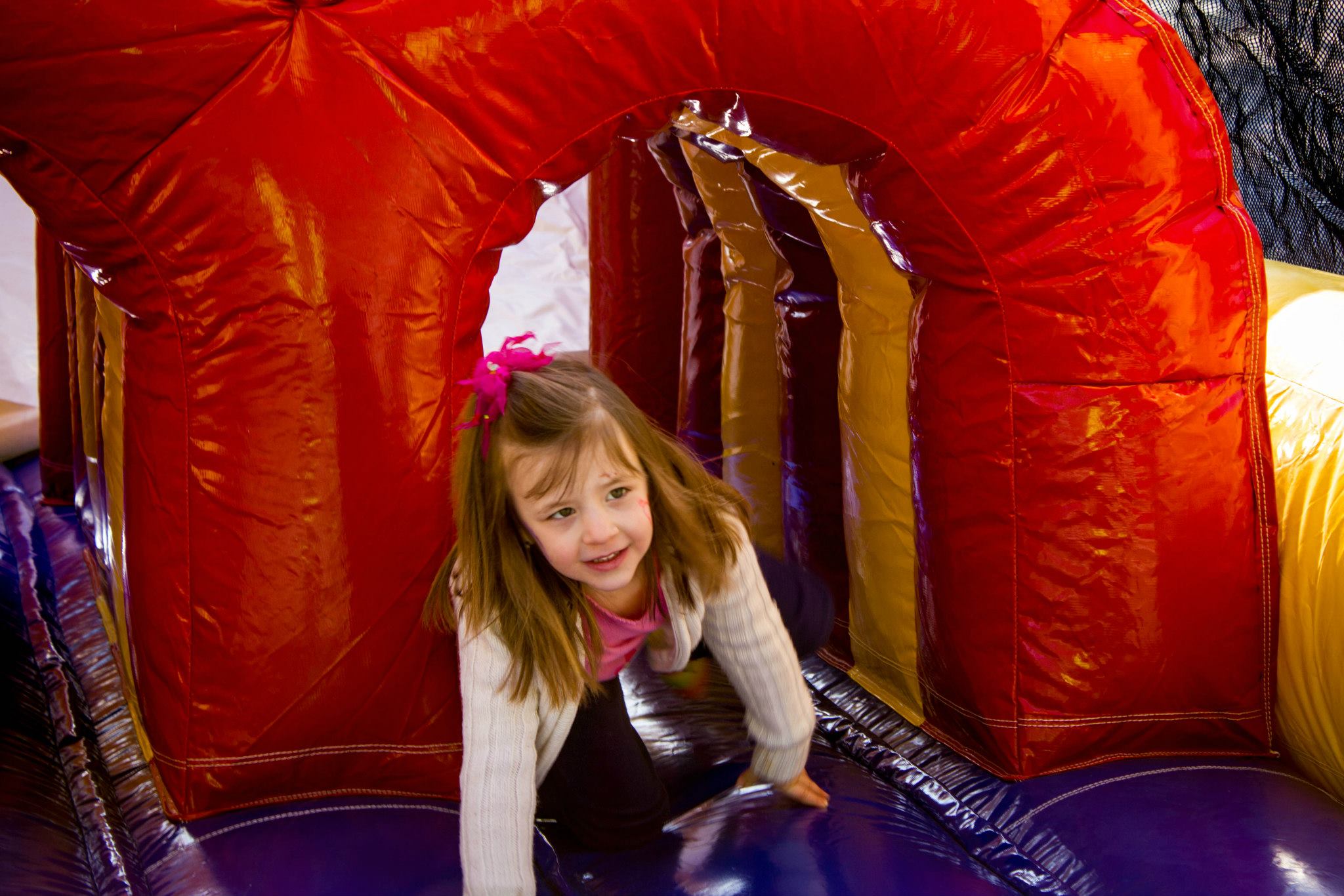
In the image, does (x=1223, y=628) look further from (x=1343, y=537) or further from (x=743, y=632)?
(x=743, y=632)

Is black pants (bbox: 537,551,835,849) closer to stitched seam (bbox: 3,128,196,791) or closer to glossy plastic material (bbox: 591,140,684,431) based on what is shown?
stitched seam (bbox: 3,128,196,791)

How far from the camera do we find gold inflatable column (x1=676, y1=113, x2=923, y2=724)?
4.78 feet

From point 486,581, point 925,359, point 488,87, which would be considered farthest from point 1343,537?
point 488,87

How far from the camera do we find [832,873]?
3.70ft

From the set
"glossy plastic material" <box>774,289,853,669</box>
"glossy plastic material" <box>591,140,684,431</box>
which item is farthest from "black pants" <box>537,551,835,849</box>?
"glossy plastic material" <box>591,140,684,431</box>

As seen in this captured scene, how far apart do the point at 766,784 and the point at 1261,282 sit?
30.6 inches

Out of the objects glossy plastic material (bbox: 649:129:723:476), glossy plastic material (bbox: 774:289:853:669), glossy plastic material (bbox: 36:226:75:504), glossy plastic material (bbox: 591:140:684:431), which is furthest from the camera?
glossy plastic material (bbox: 36:226:75:504)

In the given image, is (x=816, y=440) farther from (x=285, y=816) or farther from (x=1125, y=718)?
(x=285, y=816)

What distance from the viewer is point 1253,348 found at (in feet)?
4.22

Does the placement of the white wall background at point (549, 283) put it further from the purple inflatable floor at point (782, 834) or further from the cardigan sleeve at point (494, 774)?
the cardigan sleeve at point (494, 774)

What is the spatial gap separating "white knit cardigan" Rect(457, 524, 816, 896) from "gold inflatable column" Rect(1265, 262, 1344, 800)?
0.54 metres

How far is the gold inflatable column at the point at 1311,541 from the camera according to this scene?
1.25 metres

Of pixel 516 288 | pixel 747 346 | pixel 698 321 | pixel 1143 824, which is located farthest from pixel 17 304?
pixel 1143 824

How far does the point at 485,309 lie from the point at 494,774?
47cm
